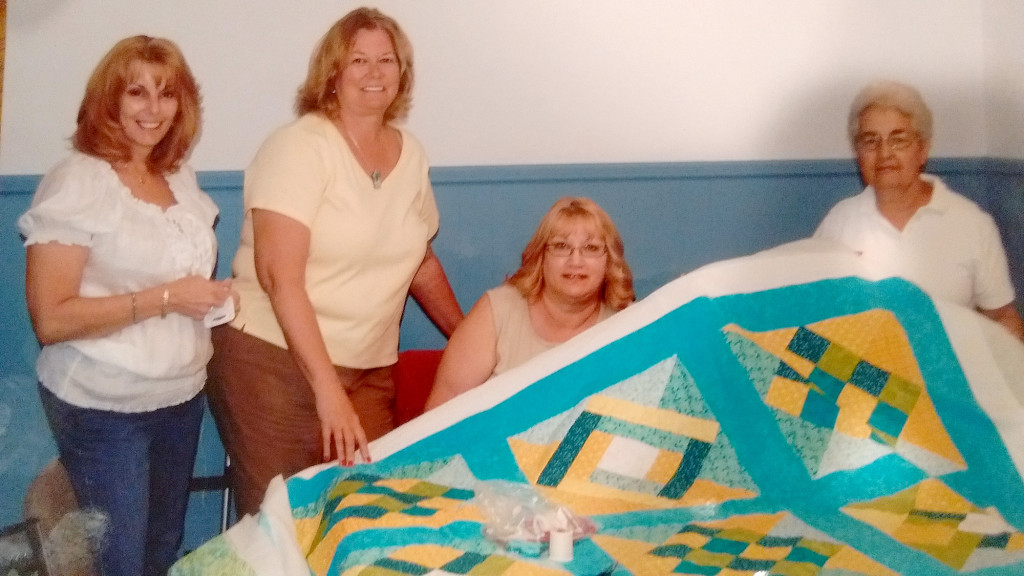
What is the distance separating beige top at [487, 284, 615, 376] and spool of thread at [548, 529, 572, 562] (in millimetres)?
349

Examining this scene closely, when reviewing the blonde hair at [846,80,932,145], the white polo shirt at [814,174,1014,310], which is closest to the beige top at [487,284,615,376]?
the white polo shirt at [814,174,1014,310]

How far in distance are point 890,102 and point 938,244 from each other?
0.26 metres

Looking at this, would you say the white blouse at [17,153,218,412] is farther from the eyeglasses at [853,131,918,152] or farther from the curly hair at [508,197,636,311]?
the eyeglasses at [853,131,918,152]

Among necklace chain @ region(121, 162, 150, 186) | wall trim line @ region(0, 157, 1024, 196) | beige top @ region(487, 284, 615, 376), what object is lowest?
beige top @ region(487, 284, 615, 376)

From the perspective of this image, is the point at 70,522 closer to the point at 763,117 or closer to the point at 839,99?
the point at 763,117

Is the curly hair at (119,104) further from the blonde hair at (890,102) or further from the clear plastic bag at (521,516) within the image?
the blonde hair at (890,102)

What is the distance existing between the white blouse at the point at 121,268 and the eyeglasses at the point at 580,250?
54 cm

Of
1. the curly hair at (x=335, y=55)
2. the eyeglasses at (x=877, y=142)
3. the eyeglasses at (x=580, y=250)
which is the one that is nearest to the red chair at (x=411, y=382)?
the eyeglasses at (x=580, y=250)

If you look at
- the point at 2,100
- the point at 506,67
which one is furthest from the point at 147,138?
the point at 506,67

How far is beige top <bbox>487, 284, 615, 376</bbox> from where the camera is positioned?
140 centimetres

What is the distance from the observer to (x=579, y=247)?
4.61 ft

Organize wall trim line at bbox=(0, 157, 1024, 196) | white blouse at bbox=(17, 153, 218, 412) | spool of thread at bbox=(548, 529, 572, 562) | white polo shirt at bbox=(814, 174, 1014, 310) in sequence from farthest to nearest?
wall trim line at bbox=(0, 157, 1024, 196), white polo shirt at bbox=(814, 174, 1014, 310), white blouse at bbox=(17, 153, 218, 412), spool of thread at bbox=(548, 529, 572, 562)

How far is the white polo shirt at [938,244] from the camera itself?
135 cm

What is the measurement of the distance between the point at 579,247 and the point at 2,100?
3.17 ft
